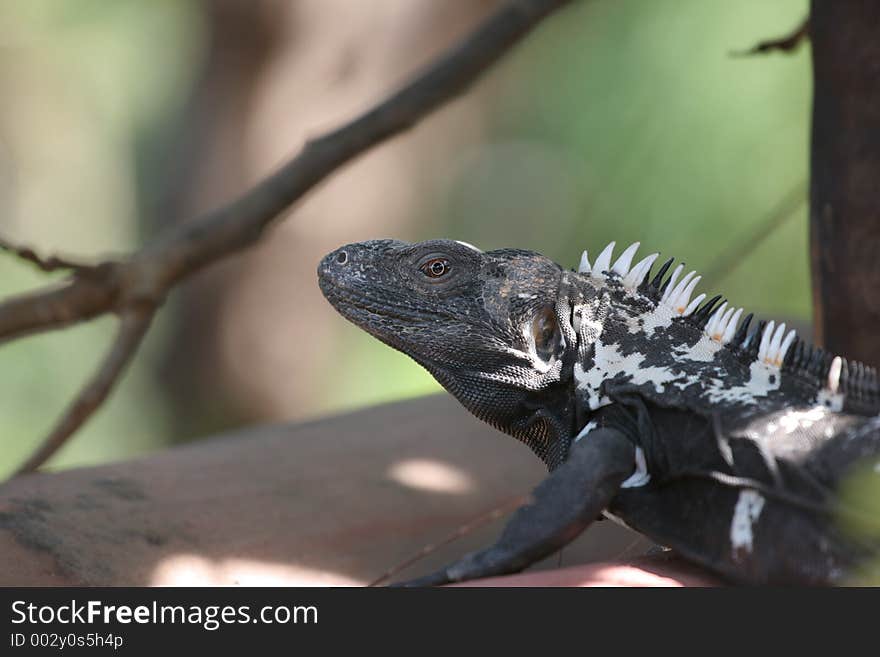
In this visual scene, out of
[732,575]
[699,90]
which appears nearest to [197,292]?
[699,90]

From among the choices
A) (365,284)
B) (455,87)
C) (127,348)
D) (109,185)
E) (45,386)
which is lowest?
(365,284)

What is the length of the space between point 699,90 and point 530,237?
3350 mm

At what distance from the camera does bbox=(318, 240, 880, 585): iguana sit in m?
3.19

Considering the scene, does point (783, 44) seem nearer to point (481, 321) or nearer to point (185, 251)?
point (481, 321)

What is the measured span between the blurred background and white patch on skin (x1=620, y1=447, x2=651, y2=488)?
273cm

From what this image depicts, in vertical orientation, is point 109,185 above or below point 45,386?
above

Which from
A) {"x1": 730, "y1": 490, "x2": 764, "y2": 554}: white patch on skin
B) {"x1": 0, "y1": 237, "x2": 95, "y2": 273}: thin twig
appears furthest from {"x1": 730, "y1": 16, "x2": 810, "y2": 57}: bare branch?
{"x1": 0, "y1": 237, "x2": 95, "y2": 273}: thin twig

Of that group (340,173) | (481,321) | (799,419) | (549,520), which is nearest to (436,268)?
(481,321)

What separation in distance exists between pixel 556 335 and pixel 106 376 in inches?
104

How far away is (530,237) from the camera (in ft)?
54.2

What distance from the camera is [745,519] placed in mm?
3227

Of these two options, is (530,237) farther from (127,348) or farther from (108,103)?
(127,348)

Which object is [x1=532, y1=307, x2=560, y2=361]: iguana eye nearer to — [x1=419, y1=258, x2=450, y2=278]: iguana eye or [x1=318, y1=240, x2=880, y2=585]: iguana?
[x1=318, y1=240, x2=880, y2=585]: iguana

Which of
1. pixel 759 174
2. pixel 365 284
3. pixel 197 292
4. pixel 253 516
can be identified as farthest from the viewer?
pixel 759 174
